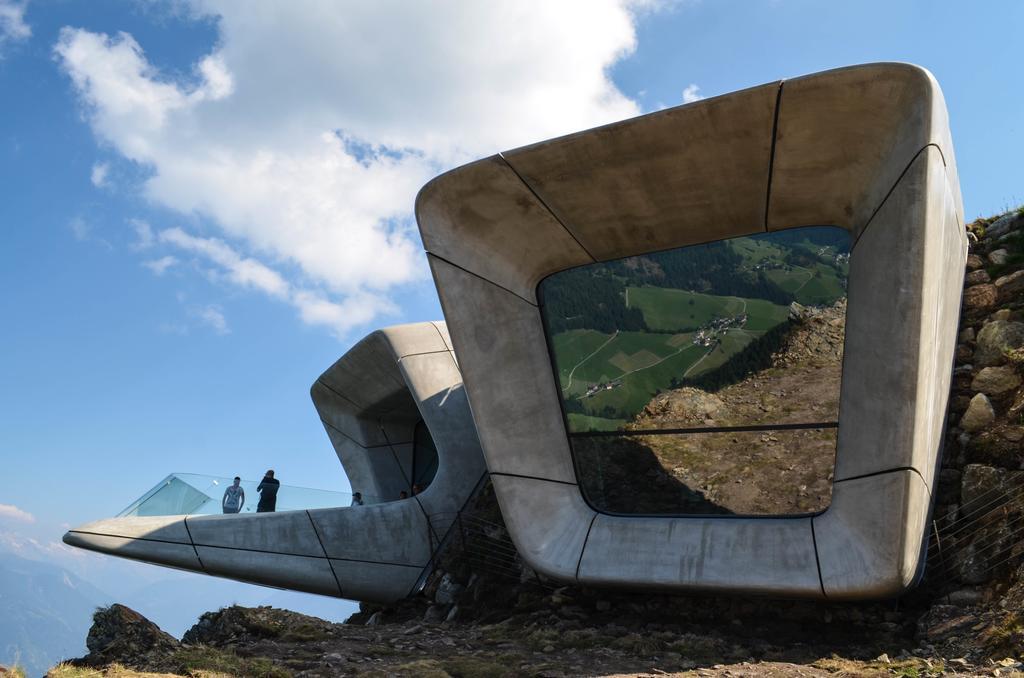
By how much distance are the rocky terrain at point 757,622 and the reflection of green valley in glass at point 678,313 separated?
0.37m

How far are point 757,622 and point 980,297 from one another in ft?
21.1

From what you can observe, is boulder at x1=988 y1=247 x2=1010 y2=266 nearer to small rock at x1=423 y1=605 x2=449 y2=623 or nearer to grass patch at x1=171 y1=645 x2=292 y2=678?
small rock at x1=423 y1=605 x2=449 y2=623

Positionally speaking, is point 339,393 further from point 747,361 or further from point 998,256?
point 998,256

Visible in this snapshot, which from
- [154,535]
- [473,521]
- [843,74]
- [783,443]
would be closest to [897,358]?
[783,443]

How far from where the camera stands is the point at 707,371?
35.7 feet

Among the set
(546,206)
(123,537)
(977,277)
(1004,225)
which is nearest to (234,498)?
(123,537)

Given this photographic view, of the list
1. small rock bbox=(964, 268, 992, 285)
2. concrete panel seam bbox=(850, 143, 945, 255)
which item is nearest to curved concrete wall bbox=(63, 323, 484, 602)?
concrete panel seam bbox=(850, 143, 945, 255)

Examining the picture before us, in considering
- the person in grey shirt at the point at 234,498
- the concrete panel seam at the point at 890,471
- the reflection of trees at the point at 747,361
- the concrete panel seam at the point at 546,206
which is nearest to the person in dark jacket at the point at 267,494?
the person in grey shirt at the point at 234,498

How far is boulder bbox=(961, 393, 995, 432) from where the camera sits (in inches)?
416

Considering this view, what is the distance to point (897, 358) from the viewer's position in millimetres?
8578

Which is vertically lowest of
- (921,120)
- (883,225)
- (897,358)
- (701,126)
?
(897,358)

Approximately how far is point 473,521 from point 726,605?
18.4 feet

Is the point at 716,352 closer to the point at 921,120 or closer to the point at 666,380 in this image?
the point at 666,380

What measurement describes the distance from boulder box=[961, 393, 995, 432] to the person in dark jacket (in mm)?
11686
